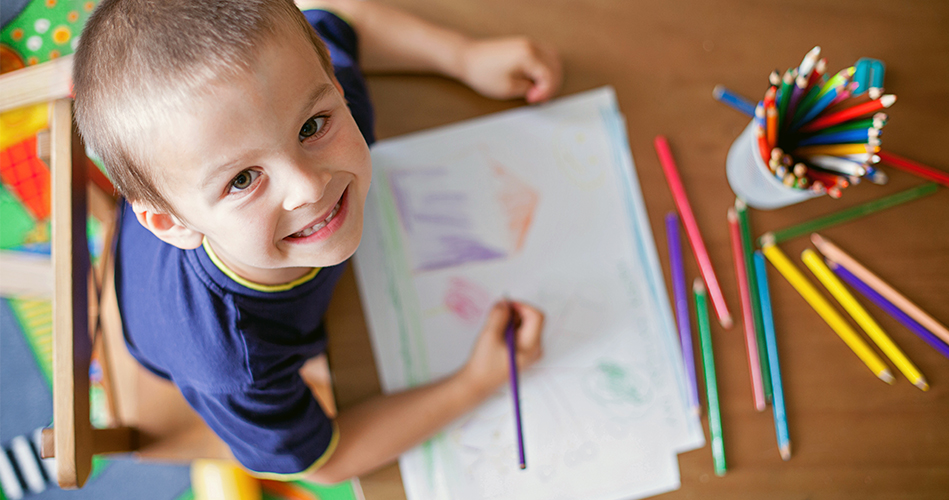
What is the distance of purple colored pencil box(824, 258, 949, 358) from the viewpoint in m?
0.57

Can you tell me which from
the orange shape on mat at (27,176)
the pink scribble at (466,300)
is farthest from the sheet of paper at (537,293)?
the orange shape on mat at (27,176)

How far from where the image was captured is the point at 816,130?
52 cm

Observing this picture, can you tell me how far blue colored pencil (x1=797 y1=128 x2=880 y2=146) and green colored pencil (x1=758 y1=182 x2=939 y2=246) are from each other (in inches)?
4.0

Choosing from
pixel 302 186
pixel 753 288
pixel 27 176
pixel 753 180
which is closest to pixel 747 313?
pixel 753 288

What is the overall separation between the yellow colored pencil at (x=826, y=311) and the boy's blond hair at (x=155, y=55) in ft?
1.66

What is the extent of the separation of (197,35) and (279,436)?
1.02 feet

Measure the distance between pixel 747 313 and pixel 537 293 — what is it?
0.71ft

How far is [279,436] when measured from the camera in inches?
18.4

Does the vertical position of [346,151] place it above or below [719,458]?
above

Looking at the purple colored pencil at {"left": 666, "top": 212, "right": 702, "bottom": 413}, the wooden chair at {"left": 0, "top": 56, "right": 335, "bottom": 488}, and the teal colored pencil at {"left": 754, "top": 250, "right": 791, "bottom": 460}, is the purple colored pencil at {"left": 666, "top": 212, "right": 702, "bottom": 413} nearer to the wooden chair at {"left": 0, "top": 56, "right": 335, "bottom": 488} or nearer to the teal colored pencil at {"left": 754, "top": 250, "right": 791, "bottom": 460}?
the teal colored pencil at {"left": 754, "top": 250, "right": 791, "bottom": 460}

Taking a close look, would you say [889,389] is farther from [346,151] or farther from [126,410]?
[126,410]

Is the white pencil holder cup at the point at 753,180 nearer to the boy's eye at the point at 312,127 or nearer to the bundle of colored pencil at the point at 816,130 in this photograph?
the bundle of colored pencil at the point at 816,130

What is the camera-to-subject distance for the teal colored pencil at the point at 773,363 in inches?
22.0

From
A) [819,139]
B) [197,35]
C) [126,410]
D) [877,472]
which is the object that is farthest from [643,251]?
[126,410]
